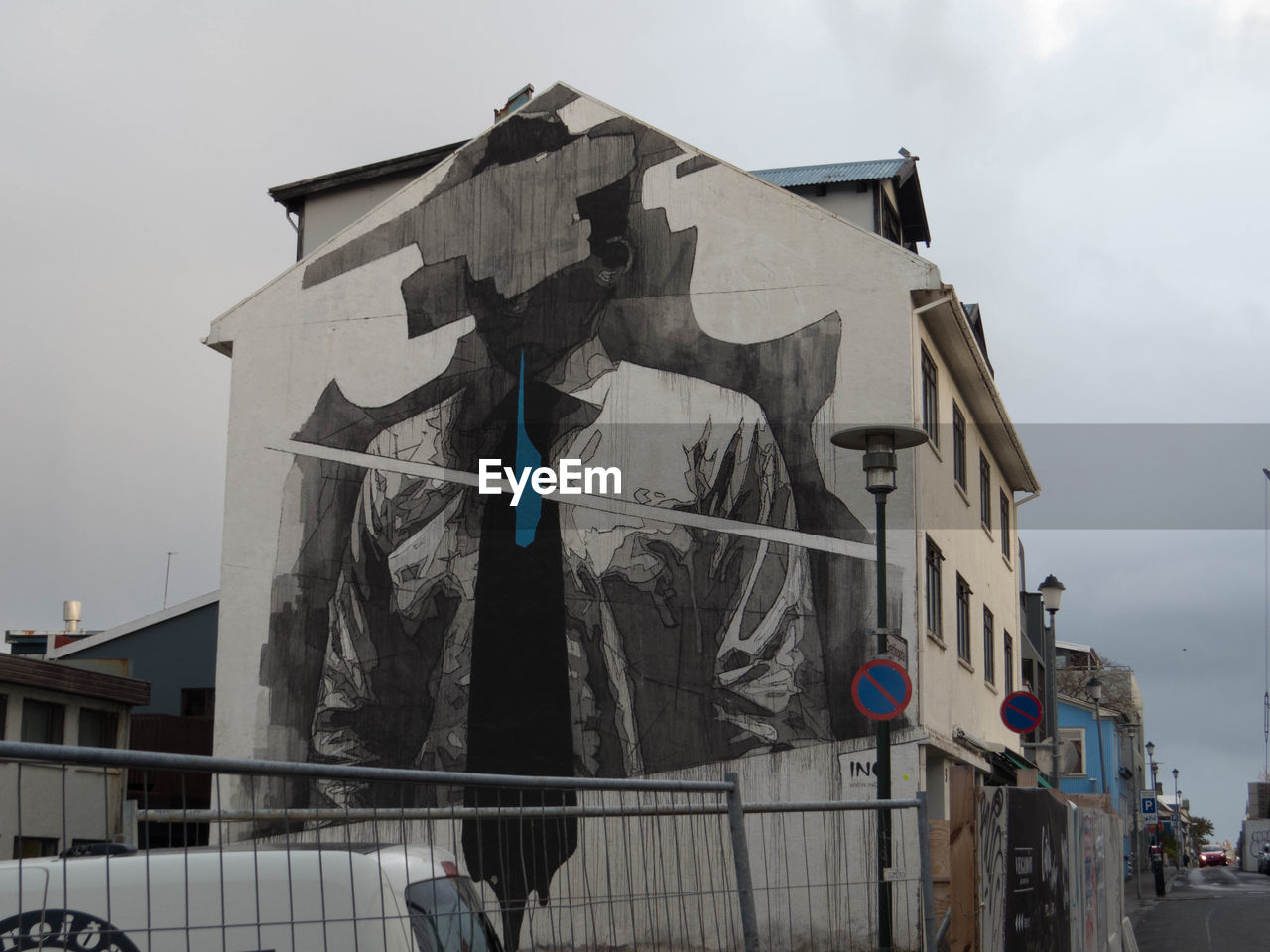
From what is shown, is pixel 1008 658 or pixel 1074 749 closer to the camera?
pixel 1008 658

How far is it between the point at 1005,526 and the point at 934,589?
411 inches

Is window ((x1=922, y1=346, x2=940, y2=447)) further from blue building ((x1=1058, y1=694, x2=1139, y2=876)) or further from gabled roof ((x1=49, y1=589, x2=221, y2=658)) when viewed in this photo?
blue building ((x1=1058, y1=694, x2=1139, y2=876))

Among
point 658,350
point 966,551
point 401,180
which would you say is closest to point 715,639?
point 658,350

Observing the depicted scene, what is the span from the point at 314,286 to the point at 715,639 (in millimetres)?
9124

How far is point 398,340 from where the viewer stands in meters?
23.7

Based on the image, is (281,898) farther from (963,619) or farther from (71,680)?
(71,680)

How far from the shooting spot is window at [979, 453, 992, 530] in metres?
28.1

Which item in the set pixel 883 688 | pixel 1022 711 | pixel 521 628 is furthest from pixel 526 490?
pixel 883 688

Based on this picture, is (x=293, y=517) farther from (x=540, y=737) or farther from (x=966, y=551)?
(x=966, y=551)

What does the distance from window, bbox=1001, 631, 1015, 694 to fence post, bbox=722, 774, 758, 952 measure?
2653cm

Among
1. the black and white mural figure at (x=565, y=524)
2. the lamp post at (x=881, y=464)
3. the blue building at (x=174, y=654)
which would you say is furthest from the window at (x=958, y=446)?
the blue building at (x=174, y=654)

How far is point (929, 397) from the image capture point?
22.7m

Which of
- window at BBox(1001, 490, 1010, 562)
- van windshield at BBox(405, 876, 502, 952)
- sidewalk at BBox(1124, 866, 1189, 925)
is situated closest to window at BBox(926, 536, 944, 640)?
window at BBox(1001, 490, 1010, 562)

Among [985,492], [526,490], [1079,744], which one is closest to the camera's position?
[526,490]
